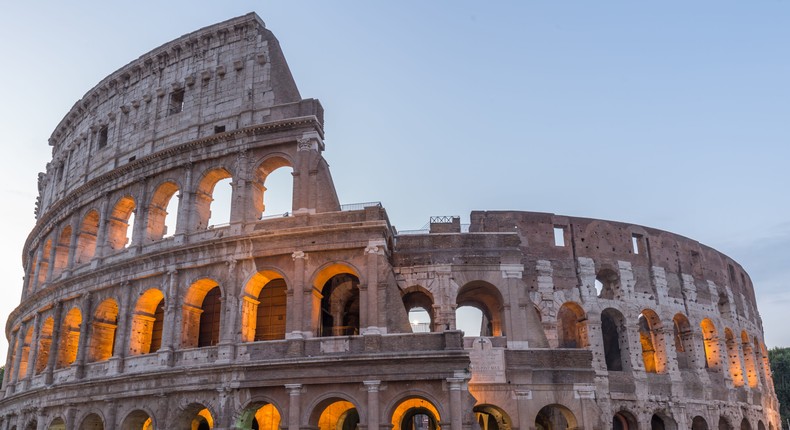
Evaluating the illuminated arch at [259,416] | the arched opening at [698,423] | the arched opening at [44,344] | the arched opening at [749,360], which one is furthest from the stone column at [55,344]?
the arched opening at [749,360]

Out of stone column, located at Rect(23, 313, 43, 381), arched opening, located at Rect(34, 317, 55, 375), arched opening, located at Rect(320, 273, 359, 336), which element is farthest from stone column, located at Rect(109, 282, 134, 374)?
arched opening, located at Rect(320, 273, 359, 336)

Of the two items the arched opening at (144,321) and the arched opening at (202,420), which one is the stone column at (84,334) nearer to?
the arched opening at (144,321)

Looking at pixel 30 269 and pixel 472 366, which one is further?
pixel 30 269

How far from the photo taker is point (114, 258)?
2342cm

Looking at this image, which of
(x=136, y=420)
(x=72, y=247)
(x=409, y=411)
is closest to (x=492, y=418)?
(x=409, y=411)

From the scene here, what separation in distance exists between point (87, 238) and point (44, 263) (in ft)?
14.8

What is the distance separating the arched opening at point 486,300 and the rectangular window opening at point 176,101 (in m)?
12.5

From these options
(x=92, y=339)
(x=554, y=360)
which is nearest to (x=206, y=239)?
(x=92, y=339)

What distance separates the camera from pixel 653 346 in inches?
1026

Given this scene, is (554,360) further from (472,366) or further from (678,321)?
(678,321)

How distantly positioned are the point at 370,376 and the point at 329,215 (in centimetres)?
504

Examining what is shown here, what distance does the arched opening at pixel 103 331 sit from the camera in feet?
74.6

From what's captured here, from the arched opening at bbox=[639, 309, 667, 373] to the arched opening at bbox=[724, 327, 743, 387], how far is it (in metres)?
3.90

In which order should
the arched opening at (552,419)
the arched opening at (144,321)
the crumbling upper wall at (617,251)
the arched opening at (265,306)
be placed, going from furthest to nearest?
the crumbling upper wall at (617,251)
the arched opening at (552,419)
the arched opening at (144,321)
the arched opening at (265,306)
